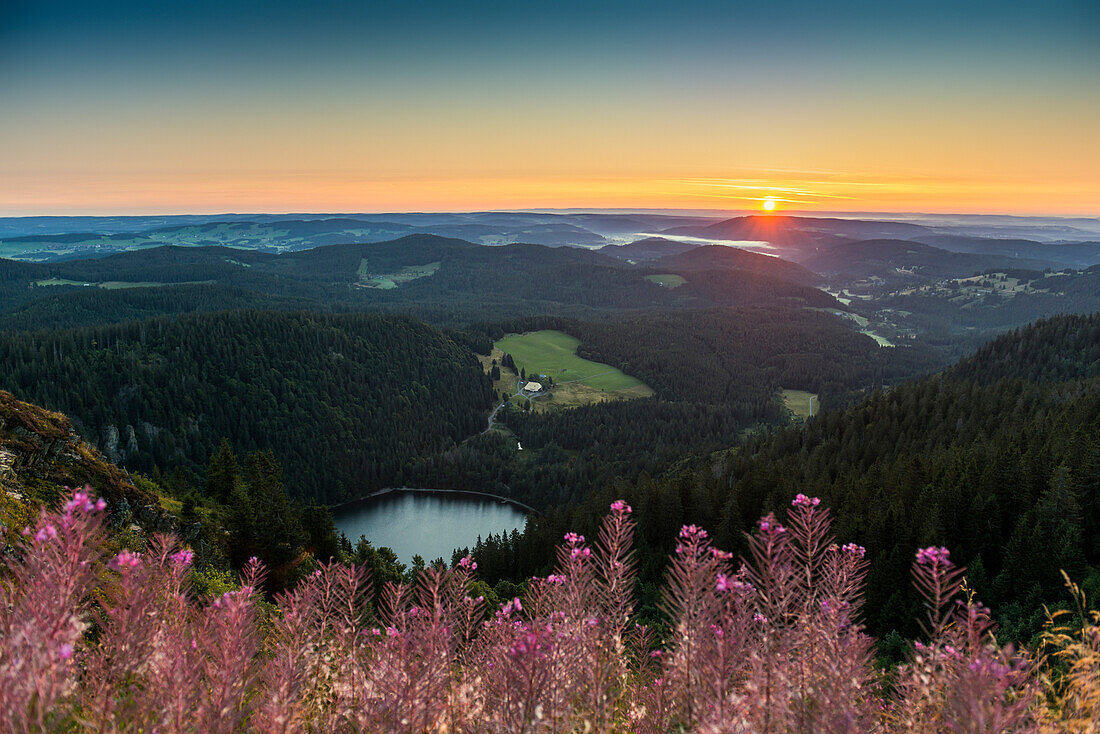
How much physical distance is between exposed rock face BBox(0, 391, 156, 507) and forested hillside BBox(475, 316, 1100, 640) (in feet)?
163

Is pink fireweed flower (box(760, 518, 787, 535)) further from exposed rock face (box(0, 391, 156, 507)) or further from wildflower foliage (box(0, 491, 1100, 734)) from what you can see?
exposed rock face (box(0, 391, 156, 507))

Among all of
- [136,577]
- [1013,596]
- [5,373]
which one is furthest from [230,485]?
[5,373]

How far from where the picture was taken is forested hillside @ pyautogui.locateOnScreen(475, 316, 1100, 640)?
4547 cm

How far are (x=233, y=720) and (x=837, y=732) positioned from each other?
11.0 metres

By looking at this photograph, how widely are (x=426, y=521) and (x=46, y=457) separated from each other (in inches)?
5057

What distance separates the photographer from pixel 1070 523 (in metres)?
45.1

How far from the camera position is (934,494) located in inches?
2228

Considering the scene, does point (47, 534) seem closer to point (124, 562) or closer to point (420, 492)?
point (124, 562)

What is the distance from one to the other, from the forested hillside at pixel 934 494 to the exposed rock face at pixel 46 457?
4975cm

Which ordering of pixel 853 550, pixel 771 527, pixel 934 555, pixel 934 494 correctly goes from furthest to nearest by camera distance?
pixel 934 494
pixel 853 550
pixel 771 527
pixel 934 555

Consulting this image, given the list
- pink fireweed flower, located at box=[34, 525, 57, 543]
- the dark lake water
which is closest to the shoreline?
the dark lake water

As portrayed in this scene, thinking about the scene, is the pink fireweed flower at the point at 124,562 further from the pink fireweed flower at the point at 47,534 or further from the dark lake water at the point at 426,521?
the dark lake water at the point at 426,521

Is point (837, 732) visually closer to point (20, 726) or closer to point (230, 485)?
point (20, 726)

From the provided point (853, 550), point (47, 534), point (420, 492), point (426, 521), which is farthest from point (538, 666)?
point (420, 492)
